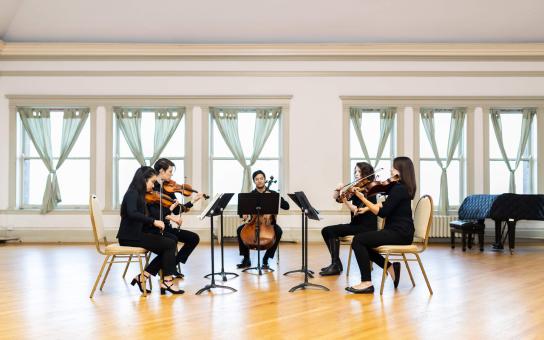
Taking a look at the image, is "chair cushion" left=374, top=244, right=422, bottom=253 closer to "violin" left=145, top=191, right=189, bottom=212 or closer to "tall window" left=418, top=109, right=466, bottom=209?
"violin" left=145, top=191, right=189, bottom=212

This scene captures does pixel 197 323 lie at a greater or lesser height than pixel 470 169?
lesser

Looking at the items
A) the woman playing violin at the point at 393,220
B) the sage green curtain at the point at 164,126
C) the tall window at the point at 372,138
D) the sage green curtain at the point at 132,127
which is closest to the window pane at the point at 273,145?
the tall window at the point at 372,138

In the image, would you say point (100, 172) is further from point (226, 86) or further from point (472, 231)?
point (472, 231)

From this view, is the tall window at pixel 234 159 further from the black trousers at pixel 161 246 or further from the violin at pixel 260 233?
the black trousers at pixel 161 246

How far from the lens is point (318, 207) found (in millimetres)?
9398

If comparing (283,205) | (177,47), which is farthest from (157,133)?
(283,205)

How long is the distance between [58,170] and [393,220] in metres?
6.59

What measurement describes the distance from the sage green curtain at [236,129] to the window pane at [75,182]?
2387 millimetres

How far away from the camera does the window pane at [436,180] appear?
954 cm

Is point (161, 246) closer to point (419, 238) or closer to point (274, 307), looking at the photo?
point (274, 307)

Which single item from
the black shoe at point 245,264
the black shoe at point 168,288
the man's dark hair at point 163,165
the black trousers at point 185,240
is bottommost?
the black shoe at point 245,264

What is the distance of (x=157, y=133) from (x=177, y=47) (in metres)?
1.46

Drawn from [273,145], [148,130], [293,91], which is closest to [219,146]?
[273,145]

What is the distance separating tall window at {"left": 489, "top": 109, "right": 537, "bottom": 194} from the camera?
31.3 ft
